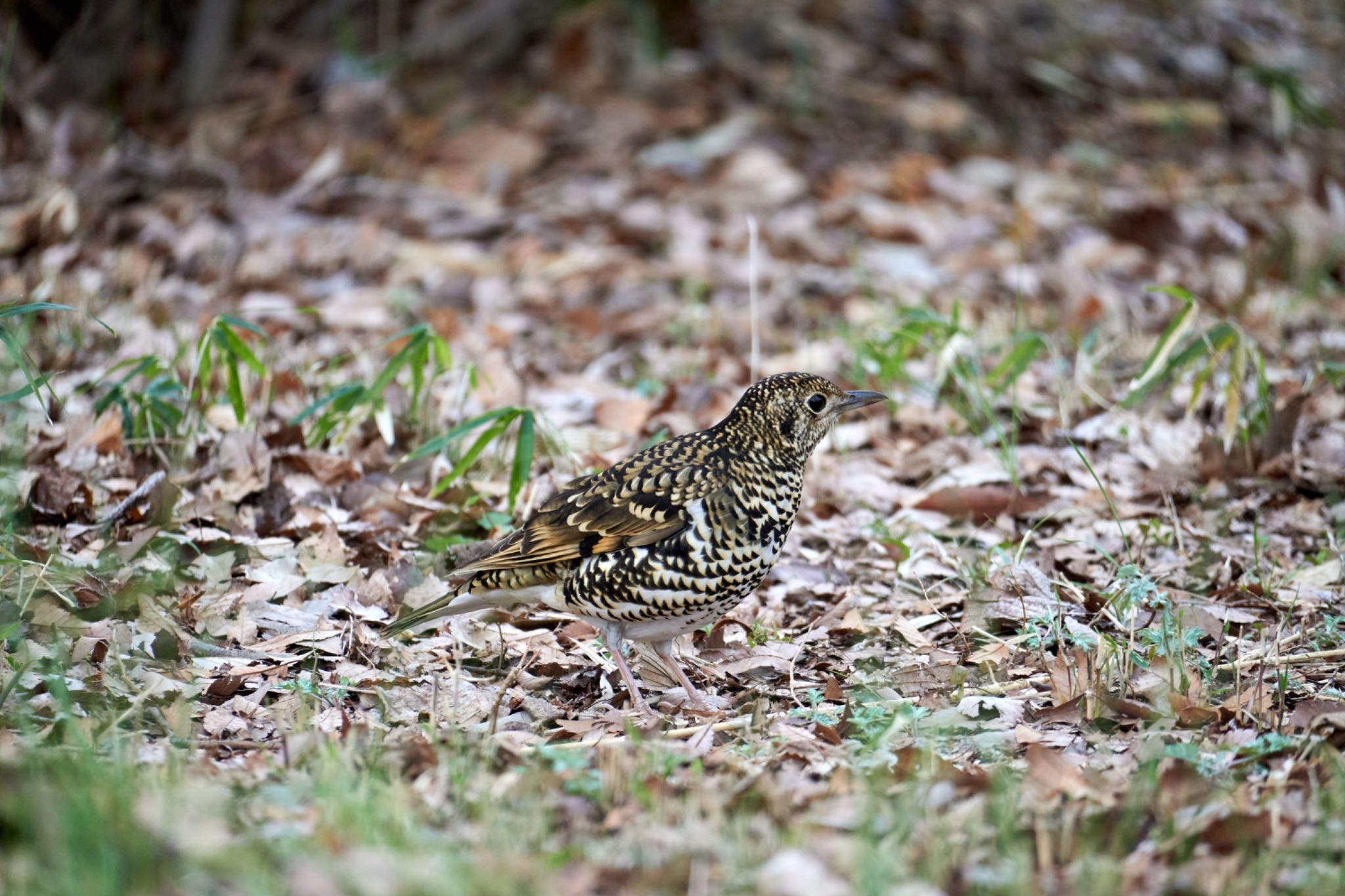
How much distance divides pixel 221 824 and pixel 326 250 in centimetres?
642

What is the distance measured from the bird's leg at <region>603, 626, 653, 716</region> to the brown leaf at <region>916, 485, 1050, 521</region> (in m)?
1.80

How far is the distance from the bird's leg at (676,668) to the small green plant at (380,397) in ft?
5.55

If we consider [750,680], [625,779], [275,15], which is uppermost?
[275,15]

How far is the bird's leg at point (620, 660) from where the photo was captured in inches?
182

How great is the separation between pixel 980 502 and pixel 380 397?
2.60 meters

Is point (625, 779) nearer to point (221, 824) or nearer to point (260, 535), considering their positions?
point (221, 824)

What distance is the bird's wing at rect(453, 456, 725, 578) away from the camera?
461 cm

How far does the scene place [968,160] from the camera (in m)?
10.7

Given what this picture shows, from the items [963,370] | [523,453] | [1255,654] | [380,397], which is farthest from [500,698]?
[963,370]

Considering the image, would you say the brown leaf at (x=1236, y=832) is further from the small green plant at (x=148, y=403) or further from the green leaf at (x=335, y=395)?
the small green plant at (x=148, y=403)

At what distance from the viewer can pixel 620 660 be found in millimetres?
4746

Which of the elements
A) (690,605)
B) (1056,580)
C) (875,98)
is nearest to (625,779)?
(690,605)

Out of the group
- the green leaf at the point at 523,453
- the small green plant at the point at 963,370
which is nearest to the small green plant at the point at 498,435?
the green leaf at the point at 523,453

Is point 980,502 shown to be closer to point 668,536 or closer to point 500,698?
point 668,536
